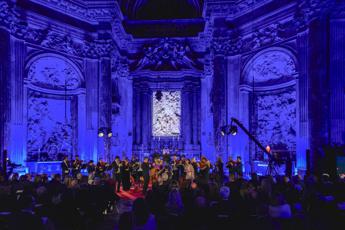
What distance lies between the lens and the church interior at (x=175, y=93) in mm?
14594

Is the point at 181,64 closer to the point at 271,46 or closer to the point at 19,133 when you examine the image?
the point at 271,46

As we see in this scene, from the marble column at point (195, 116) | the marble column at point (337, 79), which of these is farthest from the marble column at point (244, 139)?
the marble column at point (337, 79)

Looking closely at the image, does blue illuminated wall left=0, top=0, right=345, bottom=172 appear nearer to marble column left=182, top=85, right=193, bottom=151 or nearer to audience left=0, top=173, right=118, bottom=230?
marble column left=182, top=85, right=193, bottom=151

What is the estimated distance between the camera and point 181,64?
83.6ft

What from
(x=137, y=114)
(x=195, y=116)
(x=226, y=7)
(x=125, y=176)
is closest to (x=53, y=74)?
(x=137, y=114)

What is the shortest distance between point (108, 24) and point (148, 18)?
21.2 feet

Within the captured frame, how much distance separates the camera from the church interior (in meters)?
14.6

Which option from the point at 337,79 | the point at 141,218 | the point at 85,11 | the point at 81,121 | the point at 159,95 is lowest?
the point at 141,218

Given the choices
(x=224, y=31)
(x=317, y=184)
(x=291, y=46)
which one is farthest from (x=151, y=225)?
(x=224, y=31)

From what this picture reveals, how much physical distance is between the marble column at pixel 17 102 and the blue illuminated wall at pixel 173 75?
0.16ft

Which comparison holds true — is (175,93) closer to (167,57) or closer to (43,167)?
(167,57)

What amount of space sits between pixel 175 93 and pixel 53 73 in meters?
9.46

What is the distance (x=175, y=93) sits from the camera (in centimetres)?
2605

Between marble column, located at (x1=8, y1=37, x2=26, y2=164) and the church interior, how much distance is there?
0.05 metres
